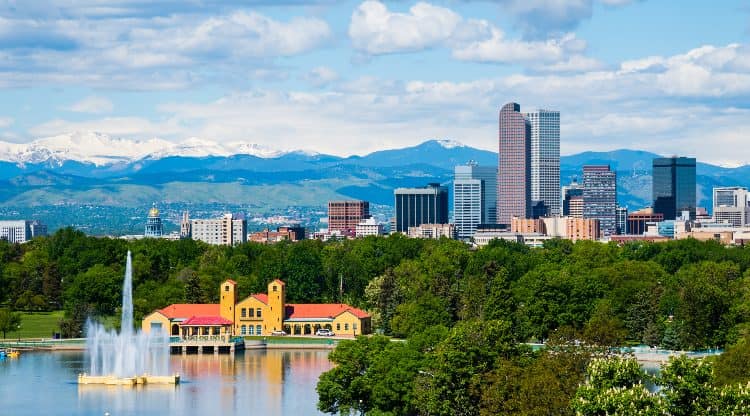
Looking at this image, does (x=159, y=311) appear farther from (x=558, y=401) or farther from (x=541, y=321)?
(x=558, y=401)

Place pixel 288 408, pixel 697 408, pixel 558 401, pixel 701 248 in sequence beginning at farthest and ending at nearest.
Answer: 1. pixel 701 248
2. pixel 288 408
3. pixel 558 401
4. pixel 697 408

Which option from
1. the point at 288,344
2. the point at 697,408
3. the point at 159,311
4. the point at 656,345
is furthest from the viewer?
the point at 159,311

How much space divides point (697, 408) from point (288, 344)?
2613 inches

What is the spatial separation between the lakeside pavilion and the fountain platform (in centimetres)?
2707

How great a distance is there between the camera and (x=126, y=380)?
89.4 meters

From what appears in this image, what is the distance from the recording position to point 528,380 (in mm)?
56969

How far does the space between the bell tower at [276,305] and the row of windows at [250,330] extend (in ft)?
2.27

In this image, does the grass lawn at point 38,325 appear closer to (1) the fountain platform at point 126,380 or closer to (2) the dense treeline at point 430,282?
(2) the dense treeline at point 430,282

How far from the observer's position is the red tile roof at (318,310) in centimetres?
A: 11962

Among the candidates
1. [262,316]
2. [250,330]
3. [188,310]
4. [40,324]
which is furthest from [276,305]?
[40,324]

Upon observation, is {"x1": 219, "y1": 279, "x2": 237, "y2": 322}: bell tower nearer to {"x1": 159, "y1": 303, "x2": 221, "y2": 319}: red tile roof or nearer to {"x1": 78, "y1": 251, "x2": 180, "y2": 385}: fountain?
{"x1": 159, "y1": 303, "x2": 221, "y2": 319}: red tile roof

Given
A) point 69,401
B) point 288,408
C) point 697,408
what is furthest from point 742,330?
point 697,408

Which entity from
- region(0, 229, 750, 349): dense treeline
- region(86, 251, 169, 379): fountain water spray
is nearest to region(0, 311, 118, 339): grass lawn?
region(0, 229, 750, 349): dense treeline

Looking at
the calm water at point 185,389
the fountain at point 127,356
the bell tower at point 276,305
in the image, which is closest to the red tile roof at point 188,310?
the fountain at point 127,356
